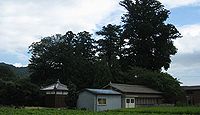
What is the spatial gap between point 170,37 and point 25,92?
30.3 meters

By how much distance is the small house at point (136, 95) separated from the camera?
49.1 meters

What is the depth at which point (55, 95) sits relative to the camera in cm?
4741

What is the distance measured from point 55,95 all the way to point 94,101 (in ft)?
19.6

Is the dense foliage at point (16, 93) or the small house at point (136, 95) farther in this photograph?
the small house at point (136, 95)

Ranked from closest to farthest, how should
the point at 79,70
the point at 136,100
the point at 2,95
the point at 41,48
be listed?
the point at 2,95, the point at 136,100, the point at 79,70, the point at 41,48

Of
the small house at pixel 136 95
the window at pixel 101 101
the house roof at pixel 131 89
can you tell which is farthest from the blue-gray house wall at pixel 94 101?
the house roof at pixel 131 89

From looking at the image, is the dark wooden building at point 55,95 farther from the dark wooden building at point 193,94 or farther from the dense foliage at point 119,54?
the dark wooden building at point 193,94

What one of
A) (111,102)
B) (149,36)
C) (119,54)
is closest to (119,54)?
(119,54)

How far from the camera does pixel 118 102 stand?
48.0 meters

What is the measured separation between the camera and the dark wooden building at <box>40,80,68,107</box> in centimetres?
4715

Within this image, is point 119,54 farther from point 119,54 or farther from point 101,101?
point 101,101

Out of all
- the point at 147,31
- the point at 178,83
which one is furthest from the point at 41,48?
the point at 178,83

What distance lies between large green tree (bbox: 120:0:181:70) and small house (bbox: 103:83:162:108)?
10.5 metres

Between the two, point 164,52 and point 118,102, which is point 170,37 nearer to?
A: point 164,52
